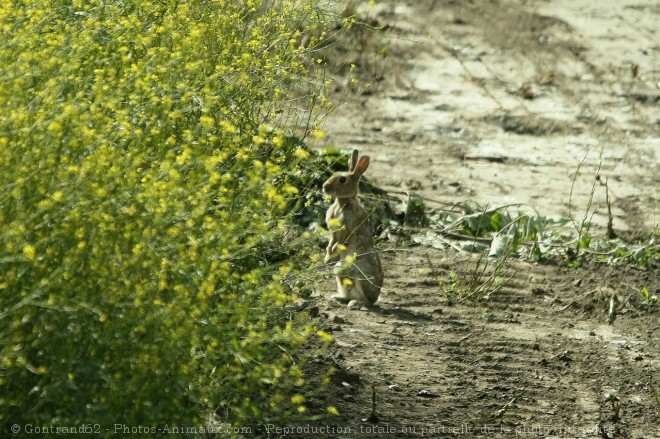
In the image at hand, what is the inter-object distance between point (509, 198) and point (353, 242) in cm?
250

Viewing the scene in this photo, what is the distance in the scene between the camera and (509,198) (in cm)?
932

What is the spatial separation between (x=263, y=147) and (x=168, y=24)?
0.94m

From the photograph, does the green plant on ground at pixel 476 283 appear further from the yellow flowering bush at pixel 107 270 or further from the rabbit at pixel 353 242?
the yellow flowering bush at pixel 107 270

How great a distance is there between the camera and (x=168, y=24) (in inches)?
231

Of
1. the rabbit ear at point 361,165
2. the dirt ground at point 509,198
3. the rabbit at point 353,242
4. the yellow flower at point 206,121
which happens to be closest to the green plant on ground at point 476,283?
the dirt ground at point 509,198

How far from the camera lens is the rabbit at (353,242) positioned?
7.05m

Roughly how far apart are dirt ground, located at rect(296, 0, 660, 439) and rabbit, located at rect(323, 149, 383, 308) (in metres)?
0.11

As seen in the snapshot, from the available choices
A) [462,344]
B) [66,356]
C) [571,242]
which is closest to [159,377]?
[66,356]

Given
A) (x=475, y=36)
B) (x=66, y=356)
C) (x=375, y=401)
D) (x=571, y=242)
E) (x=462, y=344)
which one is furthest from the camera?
(x=475, y=36)

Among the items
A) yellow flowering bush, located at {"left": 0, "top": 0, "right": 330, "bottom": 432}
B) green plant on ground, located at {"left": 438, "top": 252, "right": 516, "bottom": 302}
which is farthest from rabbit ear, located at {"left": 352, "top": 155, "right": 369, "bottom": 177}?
yellow flowering bush, located at {"left": 0, "top": 0, "right": 330, "bottom": 432}

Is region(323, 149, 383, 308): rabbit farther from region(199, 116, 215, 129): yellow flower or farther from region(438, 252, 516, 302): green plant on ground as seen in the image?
region(199, 116, 215, 129): yellow flower

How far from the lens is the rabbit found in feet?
23.1

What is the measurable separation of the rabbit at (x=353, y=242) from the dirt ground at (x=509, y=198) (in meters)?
0.11

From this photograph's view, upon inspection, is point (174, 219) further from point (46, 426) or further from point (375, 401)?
point (375, 401)
